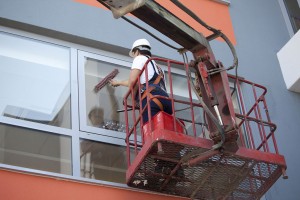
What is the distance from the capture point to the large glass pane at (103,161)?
7277 mm

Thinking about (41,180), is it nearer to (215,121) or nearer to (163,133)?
(163,133)

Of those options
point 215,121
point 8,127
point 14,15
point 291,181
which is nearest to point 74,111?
point 8,127

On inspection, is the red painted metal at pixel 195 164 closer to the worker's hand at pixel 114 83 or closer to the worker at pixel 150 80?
the worker at pixel 150 80

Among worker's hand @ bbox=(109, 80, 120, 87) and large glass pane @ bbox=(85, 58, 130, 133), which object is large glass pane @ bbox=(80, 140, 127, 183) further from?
worker's hand @ bbox=(109, 80, 120, 87)

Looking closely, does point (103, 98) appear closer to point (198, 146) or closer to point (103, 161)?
point (103, 161)

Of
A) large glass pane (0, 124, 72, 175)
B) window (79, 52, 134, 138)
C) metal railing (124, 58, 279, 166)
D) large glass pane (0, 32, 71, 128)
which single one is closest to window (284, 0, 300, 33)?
metal railing (124, 58, 279, 166)

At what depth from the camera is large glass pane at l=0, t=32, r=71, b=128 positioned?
24.5 feet

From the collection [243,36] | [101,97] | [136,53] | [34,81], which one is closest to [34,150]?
[34,81]

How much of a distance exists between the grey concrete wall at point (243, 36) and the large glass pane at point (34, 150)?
5.13 ft

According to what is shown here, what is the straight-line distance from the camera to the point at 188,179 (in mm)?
6605

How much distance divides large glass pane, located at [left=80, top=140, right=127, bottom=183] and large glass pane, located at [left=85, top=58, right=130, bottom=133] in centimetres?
29

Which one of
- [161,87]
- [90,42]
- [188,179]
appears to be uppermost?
[90,42]

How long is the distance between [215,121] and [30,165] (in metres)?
2.14

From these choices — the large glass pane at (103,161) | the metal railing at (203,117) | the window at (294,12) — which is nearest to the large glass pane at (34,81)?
the large glass pane at (103,161)
